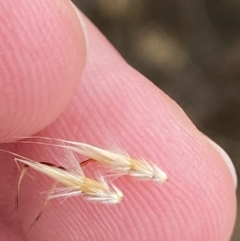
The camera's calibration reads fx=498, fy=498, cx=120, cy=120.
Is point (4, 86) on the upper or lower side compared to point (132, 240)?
upper

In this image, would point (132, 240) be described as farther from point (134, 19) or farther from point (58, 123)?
point (134, 19)

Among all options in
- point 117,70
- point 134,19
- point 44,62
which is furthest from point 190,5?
point 44,62

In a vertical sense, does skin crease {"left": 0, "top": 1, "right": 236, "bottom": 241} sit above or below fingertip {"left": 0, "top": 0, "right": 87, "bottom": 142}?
below

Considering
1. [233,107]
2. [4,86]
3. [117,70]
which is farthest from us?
[233,107]
